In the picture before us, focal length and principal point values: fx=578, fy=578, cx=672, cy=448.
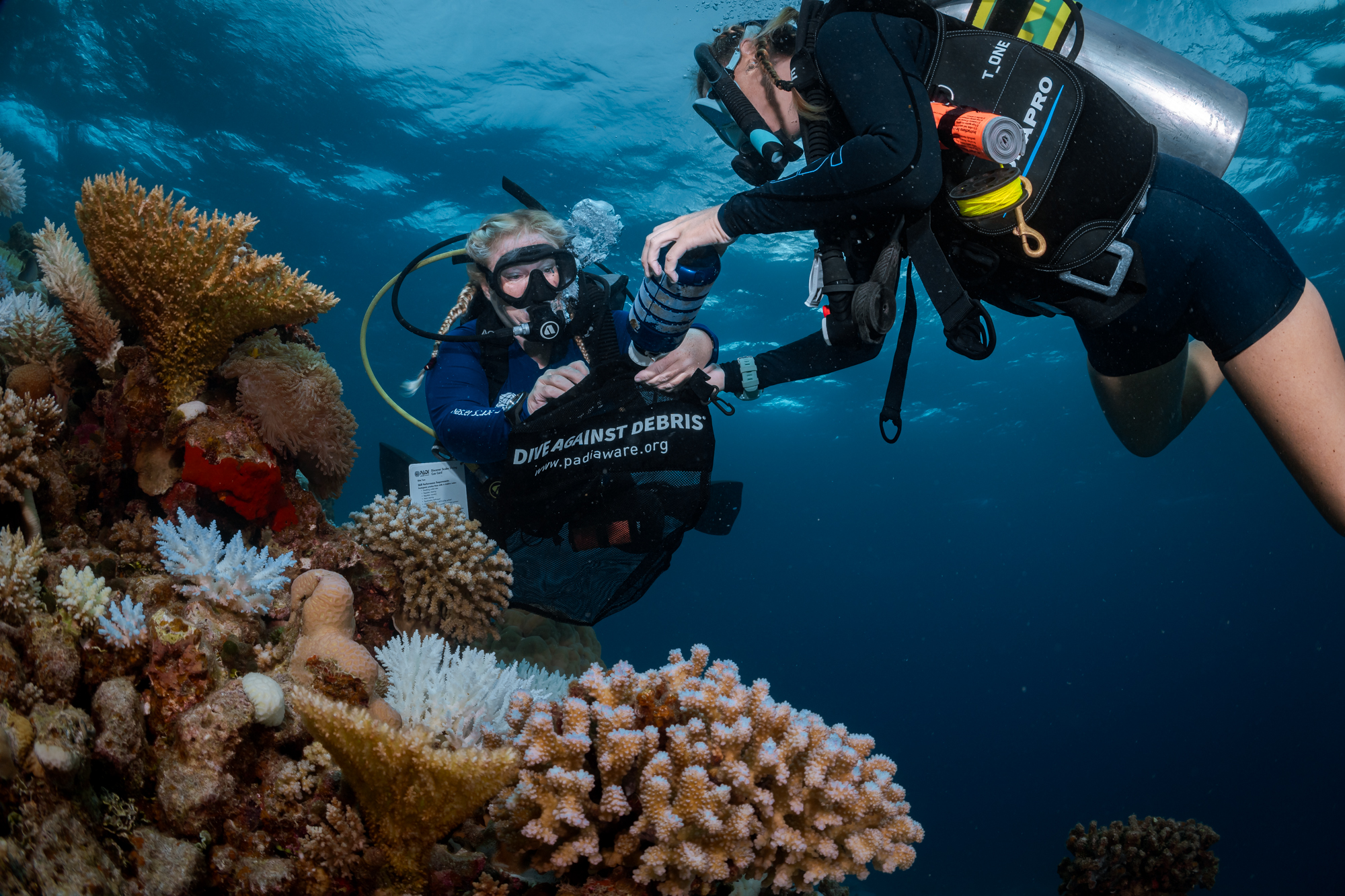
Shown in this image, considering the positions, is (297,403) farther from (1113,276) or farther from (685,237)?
(1113,276)

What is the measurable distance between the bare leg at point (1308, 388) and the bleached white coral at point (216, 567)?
15.1 ft

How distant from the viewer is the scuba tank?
297 centimetres

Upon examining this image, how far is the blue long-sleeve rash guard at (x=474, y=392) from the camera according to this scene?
13.7 feet

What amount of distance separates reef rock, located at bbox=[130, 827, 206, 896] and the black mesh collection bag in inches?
101

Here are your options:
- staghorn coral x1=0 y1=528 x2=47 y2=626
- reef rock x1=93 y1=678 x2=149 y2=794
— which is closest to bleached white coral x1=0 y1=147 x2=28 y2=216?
staghorn coral x1=0 y1=528 x2=47 y2=626

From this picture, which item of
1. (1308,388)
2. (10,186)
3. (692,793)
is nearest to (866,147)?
(1308,388)

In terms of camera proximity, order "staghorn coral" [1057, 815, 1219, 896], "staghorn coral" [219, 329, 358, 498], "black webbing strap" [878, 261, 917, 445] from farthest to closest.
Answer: "staghorn coral" [1057, 815, 1219, 896], "staghorn coral" [219, 329, 358, 498], "black webbing strap" [878, 261, 917, 445]

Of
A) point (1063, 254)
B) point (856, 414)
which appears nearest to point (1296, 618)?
point (856, 414)

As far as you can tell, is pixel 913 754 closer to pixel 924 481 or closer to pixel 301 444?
pixel 924 481

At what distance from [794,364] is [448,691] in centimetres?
303

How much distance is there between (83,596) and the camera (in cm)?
216

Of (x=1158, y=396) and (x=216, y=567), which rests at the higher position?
(x=1158, y=396)

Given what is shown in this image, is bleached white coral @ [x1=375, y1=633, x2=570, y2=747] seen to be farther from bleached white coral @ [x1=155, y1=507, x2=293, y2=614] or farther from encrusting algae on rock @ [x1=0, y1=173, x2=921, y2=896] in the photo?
bleached white coral @ [x1=155, y1=507, x2=293, y2=614]

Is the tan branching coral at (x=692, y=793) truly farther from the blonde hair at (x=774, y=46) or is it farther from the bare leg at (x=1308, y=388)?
the blonde hair at (x=774, y=46)
